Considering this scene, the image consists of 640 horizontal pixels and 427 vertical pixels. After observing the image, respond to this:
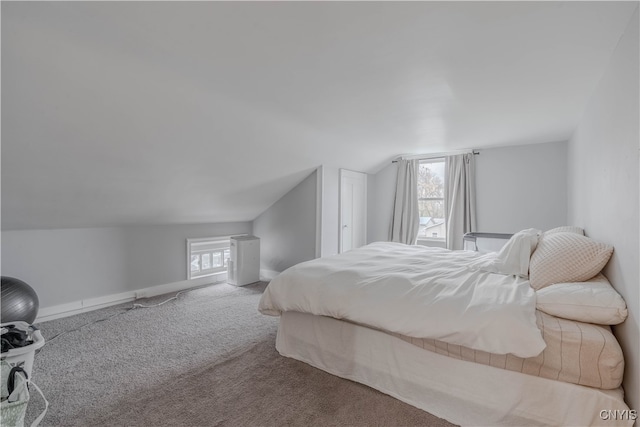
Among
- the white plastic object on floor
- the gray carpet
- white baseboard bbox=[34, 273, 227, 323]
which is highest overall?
the white plastic object on floor

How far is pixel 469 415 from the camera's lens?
5.08 ft

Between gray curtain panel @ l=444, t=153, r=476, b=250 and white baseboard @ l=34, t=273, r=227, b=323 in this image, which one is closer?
white baseboard @ l=34, t=273, r=227, b=323

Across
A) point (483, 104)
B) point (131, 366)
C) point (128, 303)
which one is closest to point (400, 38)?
point (483, 104)

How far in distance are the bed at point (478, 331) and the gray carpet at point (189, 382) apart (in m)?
0.17

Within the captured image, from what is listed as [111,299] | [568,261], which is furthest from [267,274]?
[568,261]

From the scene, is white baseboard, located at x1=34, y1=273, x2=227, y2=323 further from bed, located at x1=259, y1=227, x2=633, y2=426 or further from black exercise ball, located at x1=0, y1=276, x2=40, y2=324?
bed, located at x1=259, y1=227, x2=633, y2=426

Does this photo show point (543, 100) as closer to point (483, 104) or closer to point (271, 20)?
point (483, 104)

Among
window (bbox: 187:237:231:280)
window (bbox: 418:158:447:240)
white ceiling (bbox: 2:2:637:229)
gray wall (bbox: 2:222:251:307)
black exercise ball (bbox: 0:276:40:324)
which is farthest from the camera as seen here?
window (bbox: 418:158:447:240)

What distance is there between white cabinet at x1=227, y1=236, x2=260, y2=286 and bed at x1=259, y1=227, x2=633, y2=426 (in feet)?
6.96

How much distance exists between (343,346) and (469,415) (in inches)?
31.5

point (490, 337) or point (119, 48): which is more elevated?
point (119, 48)

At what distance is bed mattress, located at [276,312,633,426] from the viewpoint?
134 cm

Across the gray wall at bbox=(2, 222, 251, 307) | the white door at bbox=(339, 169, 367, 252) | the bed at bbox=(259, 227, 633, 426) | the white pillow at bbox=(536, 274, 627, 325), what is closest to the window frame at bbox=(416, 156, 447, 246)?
the white door at bbox=(339, 169, 367, 252)

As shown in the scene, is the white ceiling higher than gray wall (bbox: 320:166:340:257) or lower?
higher
